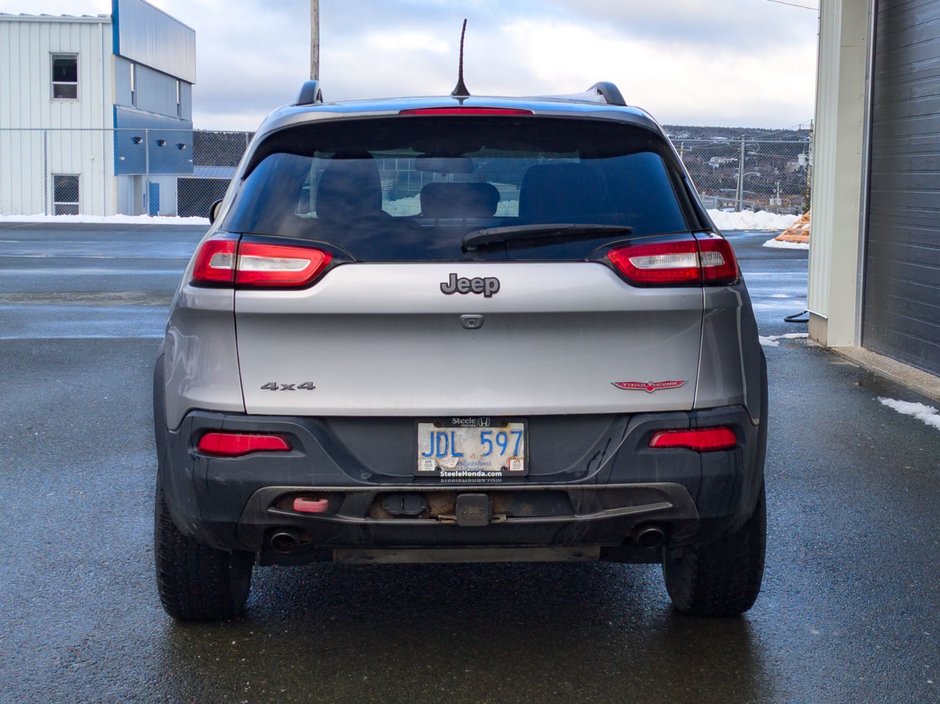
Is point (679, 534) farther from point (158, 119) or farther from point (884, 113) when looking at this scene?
point (158, 119)

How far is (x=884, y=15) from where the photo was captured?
10.6 metres

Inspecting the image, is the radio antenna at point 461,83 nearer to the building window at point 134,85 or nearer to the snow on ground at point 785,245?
the snow on ground at point 785,245

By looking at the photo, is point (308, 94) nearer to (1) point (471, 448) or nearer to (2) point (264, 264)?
(2) point (264, 264)

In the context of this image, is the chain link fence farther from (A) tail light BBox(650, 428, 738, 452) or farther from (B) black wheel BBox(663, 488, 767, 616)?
(A) tail light BBox(650, 428, 738, 452)

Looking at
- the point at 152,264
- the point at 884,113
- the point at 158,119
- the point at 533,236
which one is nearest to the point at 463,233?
the point at 533,236

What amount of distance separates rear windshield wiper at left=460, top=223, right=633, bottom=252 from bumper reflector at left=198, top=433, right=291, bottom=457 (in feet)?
2.49

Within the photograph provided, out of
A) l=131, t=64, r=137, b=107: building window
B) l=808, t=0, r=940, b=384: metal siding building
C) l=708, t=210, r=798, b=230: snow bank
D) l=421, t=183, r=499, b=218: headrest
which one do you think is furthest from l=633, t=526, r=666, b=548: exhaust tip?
l=131, t=64, r=137, b=107: building window

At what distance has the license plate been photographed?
3502mm

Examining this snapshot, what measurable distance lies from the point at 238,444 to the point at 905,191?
26.0ft

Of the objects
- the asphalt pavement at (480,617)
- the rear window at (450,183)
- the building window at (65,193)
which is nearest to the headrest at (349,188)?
the rear window at (450,183)

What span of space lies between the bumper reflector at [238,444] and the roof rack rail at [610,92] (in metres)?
1.70

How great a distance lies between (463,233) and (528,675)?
1.36 meters

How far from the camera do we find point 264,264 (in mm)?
3514

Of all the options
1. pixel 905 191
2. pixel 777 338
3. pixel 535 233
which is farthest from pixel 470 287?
pixel 777 338
